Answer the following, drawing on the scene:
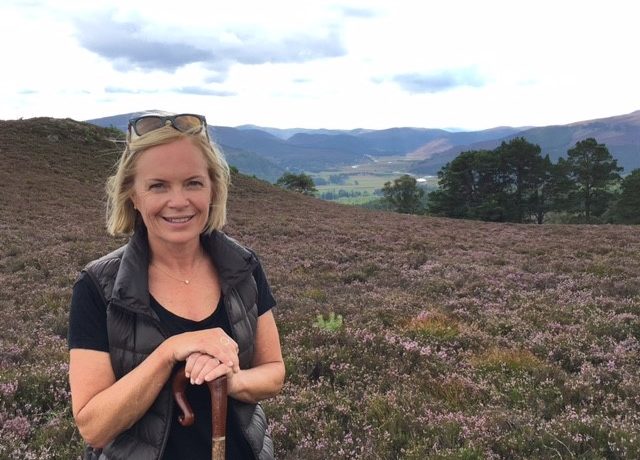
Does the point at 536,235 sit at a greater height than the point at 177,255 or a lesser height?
lesser

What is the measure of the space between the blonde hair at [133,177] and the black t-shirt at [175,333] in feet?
1.52

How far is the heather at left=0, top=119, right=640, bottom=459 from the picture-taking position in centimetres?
539

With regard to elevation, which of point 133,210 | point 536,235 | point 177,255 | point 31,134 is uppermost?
point 31,134

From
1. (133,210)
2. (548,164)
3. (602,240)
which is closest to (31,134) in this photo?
(602,240)

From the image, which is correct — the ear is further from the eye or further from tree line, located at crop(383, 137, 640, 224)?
tree line, located at crop(383, 137, 640, 224)

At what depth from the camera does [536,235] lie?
2819cm

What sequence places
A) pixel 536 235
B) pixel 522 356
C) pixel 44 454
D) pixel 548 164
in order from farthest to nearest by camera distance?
pixel 548 164, pixel 536 235, pixel 522 356, pixel 44 454

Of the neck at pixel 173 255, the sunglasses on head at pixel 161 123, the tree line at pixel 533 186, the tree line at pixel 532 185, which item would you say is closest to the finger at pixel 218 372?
the neck at pixel 173 255

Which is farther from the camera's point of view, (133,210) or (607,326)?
(607,326)

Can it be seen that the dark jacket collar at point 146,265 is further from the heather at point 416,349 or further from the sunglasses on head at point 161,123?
the heather at point 416,349

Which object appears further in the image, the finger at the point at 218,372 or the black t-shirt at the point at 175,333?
the black t-shirt at the point at 175,333

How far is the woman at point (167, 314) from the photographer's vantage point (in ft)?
7.30

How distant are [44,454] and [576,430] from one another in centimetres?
576

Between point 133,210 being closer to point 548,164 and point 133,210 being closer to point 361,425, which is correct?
point 361,425
